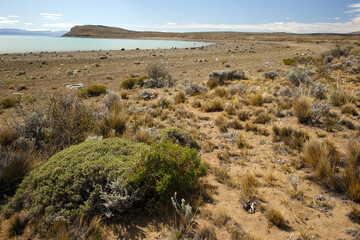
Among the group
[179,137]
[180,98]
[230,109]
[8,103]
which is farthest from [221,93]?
[8,103]

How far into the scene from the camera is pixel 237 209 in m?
2.89

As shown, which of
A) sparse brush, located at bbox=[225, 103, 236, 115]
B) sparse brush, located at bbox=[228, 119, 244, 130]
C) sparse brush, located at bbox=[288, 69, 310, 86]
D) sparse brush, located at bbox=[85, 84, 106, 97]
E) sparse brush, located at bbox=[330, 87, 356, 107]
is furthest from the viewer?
sparse brush, located at bbox=[85, 84, 106, 97]

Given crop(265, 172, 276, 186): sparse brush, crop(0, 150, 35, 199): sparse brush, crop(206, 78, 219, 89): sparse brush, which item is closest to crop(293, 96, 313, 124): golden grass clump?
crop(265, 172, 276, 186): sparse brush

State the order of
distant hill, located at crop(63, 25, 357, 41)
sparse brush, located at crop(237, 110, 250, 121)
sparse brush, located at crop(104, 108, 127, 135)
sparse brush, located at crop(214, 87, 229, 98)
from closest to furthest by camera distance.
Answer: sparse brush, located at crop(104, 108, 127, 135) < sparse brush, located at crop(237, 110, 250, 121) < sparse brush, located at crop(214, 87, 229, 98) < distant hill, located at crop(63, 25, 357, 41)

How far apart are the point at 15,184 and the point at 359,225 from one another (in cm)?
518

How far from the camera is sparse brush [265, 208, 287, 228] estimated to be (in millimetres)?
2600

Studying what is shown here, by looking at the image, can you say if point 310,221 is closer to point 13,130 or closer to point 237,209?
point 237,209

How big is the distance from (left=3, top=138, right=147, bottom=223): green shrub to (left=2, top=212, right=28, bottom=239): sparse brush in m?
0.12

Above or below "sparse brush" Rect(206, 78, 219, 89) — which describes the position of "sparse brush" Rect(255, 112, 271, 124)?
below

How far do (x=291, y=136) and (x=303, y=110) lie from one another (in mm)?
1579

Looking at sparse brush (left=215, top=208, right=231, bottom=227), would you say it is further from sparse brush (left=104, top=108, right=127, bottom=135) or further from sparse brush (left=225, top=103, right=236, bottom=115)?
sparse brush (left=225, top=103, right=236, bottom=115)

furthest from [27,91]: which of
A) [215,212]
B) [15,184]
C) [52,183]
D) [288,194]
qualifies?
[288,194]

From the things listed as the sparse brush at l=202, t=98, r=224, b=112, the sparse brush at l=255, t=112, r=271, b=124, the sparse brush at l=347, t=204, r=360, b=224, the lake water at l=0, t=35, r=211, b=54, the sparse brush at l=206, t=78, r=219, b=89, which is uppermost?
the lake water at l=0, t=35, r=211, b=54

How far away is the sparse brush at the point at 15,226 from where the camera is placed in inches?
96.3
